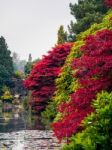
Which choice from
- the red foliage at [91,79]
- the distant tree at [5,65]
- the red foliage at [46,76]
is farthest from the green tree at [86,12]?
the distant tree at [5,65]

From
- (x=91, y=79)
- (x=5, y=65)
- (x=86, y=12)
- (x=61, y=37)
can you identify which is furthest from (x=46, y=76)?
(x=91, y=79)

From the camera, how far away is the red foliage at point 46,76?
66.1m

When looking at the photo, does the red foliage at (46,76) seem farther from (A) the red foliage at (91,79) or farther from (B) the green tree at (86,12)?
(A) the red foliage at (91,79)

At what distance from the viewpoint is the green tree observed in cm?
6412

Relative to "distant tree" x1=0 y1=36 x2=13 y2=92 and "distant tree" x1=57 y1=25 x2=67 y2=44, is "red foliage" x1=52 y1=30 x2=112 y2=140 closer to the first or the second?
"distant tree" x1=57 y1=25 x2=67 y2=44

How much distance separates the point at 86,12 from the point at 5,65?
170ft

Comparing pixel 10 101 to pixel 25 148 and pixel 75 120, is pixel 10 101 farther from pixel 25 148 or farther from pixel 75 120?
pixel 75 120

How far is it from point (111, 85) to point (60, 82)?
1923cm

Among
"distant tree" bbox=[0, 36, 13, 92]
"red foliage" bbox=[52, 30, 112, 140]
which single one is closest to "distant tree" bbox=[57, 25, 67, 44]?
"distant tree" bbox=[0, 36, 13, 92]

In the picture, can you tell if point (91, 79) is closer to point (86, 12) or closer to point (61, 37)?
point (86, 12)

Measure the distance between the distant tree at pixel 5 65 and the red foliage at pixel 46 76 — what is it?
130 feet

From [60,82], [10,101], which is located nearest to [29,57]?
[10,101]

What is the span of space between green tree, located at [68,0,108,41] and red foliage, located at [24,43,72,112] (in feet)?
9.77

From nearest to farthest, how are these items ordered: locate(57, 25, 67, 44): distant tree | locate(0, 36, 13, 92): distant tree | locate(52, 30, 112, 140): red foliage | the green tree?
locate(52, 30, 112, 140): red foliage → the green tree → locate(57, 25, 67, 44): distant tree → locate(0, 36, 13, 92): distant tree
